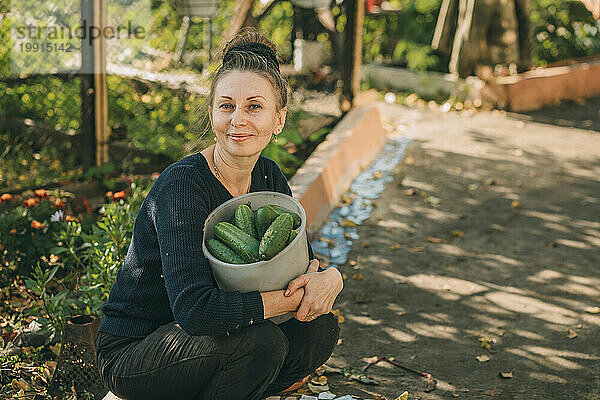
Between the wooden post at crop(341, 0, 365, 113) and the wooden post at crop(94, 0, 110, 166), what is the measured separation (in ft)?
11.2

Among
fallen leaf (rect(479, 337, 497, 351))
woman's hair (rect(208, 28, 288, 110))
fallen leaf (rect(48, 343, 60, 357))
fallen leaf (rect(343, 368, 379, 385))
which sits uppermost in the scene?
woman's hair (rect(208, 28, 288, 110))

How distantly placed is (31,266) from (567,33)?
10.9m

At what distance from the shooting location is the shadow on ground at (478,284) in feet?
12.1

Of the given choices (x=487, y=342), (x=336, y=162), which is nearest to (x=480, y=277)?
(x=487, y=342)

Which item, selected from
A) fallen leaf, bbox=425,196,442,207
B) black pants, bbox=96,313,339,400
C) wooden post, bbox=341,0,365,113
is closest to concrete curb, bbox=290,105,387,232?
wooden post, bbox=341,0,365,113

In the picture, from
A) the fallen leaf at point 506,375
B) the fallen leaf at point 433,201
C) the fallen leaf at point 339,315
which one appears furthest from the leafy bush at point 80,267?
the fallen leaf at point 433,201

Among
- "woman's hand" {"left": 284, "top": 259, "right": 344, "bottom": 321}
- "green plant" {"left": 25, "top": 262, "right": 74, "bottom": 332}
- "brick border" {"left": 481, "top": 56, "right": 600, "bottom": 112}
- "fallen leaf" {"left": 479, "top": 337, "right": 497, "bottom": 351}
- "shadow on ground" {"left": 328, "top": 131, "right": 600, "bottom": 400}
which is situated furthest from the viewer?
"brick border" {"left": 481, "top": 56, "right": 600, "bottom": 112}

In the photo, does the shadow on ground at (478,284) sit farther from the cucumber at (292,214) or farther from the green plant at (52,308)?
the green plant at (52,308)

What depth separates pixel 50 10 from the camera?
584 centimetres

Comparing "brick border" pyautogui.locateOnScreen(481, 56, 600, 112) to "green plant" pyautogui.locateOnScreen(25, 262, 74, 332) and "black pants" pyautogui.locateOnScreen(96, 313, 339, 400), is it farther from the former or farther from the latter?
"black pants" pyautogui.locateOnScreen(96, 313, 339, 400)

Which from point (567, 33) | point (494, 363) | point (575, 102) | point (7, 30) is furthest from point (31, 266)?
point (567, 33)

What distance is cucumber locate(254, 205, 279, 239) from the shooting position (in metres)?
2.69

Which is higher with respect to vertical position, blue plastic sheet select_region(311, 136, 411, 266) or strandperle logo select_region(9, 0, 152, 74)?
strandperle logo select_region(9, 0, 152, 74)

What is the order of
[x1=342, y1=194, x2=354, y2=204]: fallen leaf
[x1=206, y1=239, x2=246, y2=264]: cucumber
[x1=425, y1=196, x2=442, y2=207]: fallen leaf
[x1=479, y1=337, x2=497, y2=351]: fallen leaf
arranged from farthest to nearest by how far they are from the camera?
[x1=425, y1=196, x2=442, y2=207]: fallen leaf < [x1=342, y1=194, x2=354, y2=204]: fallen leaf < [x1=479, y1=337, x2=497, y2=351]: fallen leaf < [x1=206, y1=239, x2=246, y2=264]: cucumber
